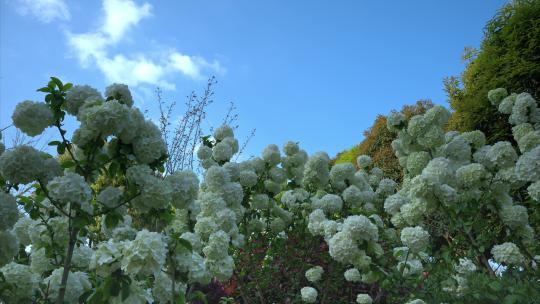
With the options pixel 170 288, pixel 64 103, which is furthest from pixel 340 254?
pixel 64 103

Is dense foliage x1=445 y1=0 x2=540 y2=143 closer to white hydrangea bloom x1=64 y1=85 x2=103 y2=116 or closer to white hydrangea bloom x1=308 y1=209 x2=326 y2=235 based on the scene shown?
white hydrangea bloom x1=308 y1=209 x2=326 y2=235

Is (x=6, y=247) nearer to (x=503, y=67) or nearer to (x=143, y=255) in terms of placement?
(x=143, y=255)

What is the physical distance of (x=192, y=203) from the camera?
10.5ft

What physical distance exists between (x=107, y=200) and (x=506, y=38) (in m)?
6.62

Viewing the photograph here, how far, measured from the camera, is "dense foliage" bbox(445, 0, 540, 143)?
21.8 feet

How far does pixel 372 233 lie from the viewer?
121 inches

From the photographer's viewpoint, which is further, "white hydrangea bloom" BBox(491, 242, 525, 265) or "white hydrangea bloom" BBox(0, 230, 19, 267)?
"white hydrangea bloom" BBox(491, 242, 525, 265)

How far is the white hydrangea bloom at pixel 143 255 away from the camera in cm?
192

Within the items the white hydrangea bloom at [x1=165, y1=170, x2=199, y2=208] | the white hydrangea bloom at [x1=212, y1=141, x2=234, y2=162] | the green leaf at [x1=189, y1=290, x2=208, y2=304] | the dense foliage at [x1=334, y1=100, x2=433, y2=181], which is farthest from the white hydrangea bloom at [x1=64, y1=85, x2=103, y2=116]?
the dense foliage at [x1=334, y1=100, x2=433, y2=181]

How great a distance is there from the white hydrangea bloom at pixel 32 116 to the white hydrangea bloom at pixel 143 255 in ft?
2.82

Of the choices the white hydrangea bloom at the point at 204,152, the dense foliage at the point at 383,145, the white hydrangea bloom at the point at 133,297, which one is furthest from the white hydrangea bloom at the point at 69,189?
the dense foliage at the point at 383,145

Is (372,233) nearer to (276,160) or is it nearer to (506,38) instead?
(276,160)

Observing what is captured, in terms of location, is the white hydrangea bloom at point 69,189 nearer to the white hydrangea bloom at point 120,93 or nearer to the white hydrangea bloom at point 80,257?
the white hydrangea bloom at point 120,93

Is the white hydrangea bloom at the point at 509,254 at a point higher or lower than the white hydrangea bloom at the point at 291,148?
lower
